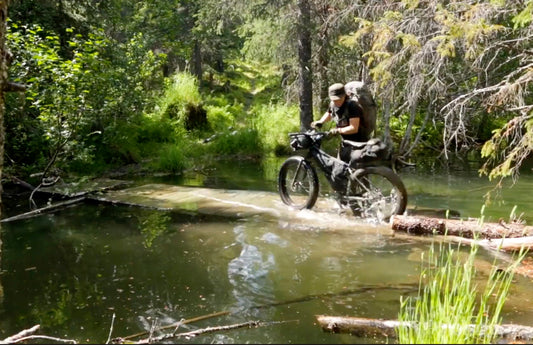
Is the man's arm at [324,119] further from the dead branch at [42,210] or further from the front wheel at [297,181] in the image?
the dead branch at [42,210]

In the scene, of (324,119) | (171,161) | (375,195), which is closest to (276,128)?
(171,161)

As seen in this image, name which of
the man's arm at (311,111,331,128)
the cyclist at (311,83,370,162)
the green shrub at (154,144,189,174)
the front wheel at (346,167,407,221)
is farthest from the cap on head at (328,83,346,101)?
the green shrub at (154,144,189,174)

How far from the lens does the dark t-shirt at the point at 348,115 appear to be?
7.76m

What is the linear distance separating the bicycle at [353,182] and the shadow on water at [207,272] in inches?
14.9

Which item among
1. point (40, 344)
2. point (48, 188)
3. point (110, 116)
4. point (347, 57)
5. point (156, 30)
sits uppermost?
point (156, 30)

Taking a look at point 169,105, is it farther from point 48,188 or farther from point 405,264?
point 405,264

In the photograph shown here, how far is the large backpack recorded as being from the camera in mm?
7734

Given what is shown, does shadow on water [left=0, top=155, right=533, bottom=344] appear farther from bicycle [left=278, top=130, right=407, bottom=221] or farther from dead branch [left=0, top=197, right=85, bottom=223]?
bicycle [left=278, top=130, right=407, bottom=221]

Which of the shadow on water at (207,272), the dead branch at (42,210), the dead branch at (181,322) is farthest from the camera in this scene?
the dead branch at (42,210)

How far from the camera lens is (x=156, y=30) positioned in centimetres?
2253

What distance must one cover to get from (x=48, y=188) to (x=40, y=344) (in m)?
7.03

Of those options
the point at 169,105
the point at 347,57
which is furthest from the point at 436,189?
the point at 169,105

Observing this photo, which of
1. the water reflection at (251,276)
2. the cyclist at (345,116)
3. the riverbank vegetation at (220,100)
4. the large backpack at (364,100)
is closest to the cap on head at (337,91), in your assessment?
the cyclist at (345,116)

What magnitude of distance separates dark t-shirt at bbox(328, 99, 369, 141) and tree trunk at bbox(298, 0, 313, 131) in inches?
298
